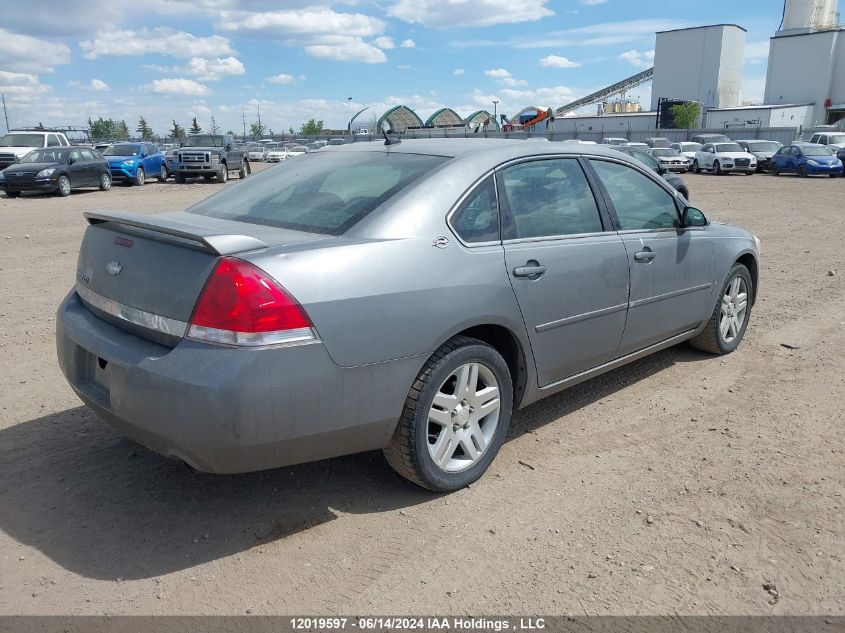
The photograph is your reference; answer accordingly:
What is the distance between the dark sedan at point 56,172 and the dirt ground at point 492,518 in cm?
1779

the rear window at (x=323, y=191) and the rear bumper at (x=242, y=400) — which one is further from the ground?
the rear window at (x=323, y=191)


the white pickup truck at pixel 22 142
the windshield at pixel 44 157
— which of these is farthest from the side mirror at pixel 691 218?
the white pickup truck at pixel 22 142

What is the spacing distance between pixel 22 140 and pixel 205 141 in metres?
6.20

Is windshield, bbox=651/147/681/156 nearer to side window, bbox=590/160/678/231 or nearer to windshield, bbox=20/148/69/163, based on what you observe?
windshield, bbox=20/148/69/163

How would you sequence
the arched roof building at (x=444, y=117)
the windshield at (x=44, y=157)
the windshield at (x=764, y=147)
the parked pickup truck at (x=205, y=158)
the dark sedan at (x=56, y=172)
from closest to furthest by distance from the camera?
the dark sedan at (x=56, y=172)
the windshield at (x=44, y=157)
the parked pickup truck at (x=205, y=158)
the windshield at (x=764, y=147)
the arched roof building at (x=444, y=117)

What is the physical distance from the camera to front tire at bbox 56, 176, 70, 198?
68.3 feet

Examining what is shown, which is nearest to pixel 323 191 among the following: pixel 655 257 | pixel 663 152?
pixel 655 257

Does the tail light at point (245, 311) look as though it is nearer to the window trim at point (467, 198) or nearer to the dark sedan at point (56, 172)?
the window trim at point (467, 198)

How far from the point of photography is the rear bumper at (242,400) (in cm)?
271

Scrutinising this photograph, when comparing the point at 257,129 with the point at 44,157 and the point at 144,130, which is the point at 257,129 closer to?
the point at 144,130

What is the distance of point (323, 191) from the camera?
3.69 m

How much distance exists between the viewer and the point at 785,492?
3.50m

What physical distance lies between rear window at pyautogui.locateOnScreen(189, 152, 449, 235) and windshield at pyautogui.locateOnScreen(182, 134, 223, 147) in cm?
2462

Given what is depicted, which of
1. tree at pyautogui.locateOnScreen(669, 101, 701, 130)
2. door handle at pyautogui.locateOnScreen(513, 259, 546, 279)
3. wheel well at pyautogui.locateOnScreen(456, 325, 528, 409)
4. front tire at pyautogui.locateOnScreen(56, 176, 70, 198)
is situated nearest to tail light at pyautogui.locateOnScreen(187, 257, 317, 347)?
wheel well at pyautogui.locateOnScreen(456, 325, 528, 409)
